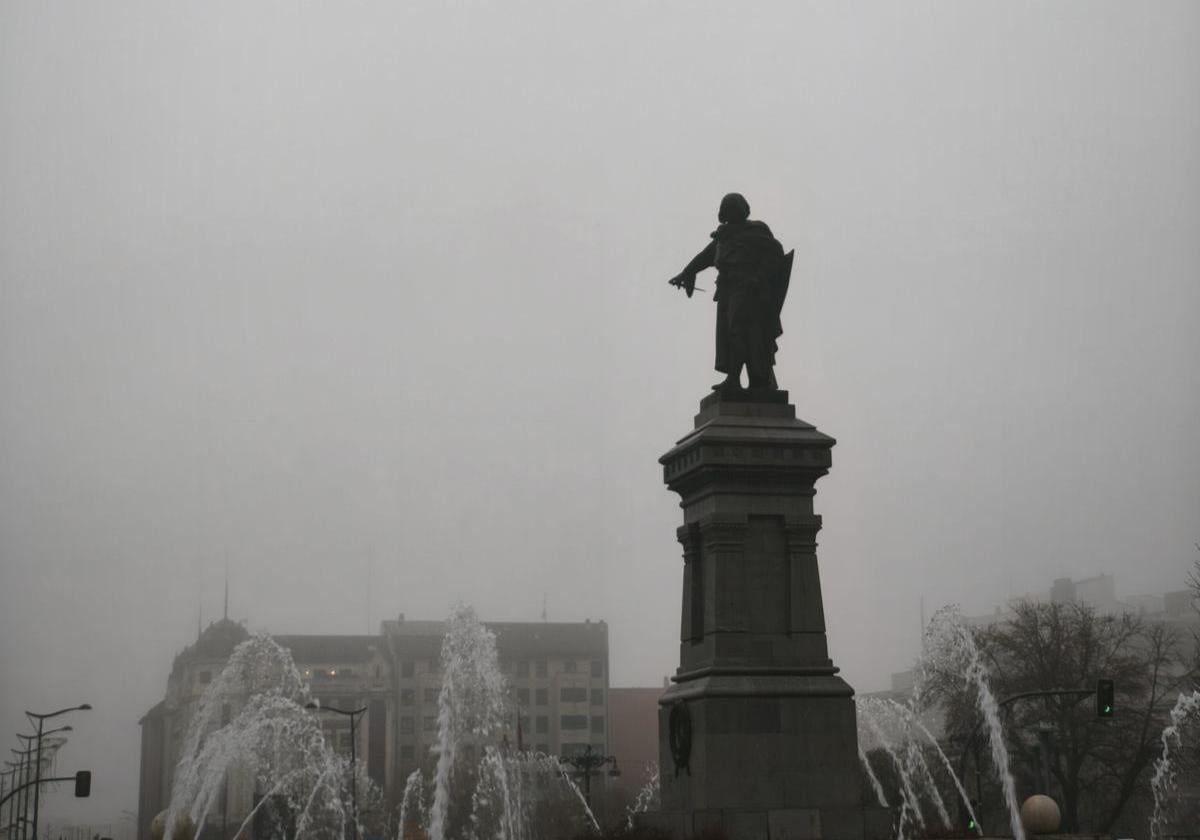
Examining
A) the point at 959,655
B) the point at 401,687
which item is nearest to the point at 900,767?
the point at 959,655

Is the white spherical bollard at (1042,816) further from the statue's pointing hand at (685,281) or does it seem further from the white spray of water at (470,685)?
the white spray of water at (470,685)

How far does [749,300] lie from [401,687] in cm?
11379

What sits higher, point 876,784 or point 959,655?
point 959,655

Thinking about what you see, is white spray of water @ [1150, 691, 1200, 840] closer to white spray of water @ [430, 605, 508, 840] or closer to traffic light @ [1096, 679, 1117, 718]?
traffic light @ [1096, 679, 1117, 718]

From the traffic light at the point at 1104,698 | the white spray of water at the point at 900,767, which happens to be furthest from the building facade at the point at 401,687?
the traffic light at the point at 1104,698

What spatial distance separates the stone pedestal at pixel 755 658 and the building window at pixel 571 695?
376 ft

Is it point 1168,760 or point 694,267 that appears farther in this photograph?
point 1168,760

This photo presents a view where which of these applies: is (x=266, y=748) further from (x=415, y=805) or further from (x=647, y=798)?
(x=647, y=798)

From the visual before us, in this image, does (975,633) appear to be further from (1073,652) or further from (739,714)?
(739,714)

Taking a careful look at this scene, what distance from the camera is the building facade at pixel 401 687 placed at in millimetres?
129000

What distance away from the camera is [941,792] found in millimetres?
58375

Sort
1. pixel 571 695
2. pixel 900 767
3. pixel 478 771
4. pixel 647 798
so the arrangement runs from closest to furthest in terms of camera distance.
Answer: pixel 900 767 → pixel 647 798 → pixel 478 771 → pixel 571 695

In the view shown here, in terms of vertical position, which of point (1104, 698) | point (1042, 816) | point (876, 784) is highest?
point (1104, 698)

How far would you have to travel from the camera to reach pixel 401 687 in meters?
132
